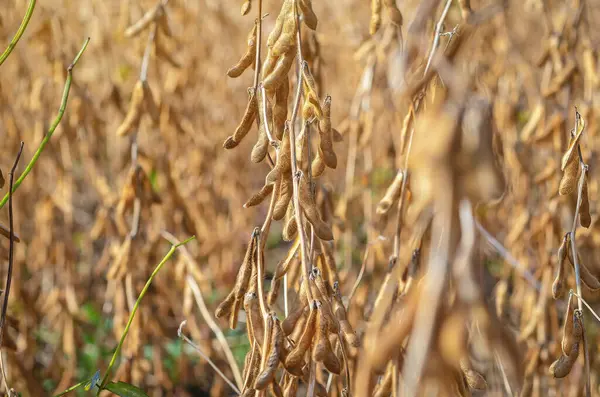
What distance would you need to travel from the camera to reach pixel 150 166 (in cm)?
151

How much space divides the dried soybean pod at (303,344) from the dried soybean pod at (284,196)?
4.4 inches

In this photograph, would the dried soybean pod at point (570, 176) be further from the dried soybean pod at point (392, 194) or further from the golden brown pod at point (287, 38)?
the golden brown pod at point (287, 38)

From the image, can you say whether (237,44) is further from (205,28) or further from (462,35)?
(462,35)

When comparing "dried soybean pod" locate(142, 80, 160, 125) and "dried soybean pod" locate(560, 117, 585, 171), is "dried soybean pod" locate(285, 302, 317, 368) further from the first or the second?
"dried soybean pod" locate(142, 80, 160, 125)

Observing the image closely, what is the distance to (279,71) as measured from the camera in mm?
770

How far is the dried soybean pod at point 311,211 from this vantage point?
708mm

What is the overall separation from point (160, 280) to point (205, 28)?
3.05 ft

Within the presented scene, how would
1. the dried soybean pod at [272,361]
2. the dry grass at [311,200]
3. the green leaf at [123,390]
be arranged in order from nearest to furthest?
the dry grass at [311,200] → the dried soybean pod at [272,361] → the green leaf at [123,390]

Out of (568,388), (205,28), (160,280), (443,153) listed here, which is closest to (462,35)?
(443,153)

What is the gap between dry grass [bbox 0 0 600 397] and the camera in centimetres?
48

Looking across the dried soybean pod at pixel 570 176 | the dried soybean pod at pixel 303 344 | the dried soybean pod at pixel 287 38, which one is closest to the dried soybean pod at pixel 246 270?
the dried soybean pod at pixel 303 344

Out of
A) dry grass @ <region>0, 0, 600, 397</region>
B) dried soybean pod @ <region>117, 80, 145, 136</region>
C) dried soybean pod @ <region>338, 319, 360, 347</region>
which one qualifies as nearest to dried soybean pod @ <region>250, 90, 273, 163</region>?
dry grass @ <region>0, 0, 600, 397</region>

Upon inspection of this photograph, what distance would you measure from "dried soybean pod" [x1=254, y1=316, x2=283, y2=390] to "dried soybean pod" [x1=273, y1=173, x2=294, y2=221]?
120 mm

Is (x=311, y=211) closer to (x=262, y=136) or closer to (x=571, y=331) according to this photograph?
(x=262, y=136)
